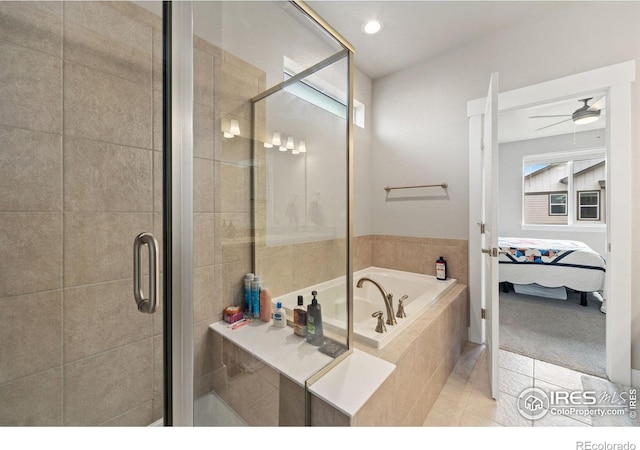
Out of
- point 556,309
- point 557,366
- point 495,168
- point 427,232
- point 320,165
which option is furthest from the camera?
point 556,309

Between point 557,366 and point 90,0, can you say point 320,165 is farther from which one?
point 557,366

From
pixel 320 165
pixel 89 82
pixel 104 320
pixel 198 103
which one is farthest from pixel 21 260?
pixel 320 165

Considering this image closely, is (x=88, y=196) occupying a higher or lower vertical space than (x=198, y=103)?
lower

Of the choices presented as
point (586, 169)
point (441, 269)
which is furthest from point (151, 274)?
point (586, 169)

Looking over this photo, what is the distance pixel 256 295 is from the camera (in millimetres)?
1456

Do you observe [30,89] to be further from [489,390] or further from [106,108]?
[489,390]

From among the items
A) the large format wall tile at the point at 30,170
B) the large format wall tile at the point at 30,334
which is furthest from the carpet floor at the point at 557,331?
the large format wall tile at the point at 30,170

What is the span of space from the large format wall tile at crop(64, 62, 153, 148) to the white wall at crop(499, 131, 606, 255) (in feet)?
20.1

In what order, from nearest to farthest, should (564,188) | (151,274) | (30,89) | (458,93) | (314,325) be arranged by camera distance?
(151,274), (30,89), (314,325), (458,93), (564,188)

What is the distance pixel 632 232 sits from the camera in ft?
5.50

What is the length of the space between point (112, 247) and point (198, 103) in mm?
713

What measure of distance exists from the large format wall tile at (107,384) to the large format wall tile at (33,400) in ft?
0.09

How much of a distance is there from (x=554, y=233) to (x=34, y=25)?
6677mm

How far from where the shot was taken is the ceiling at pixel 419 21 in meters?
1.91
